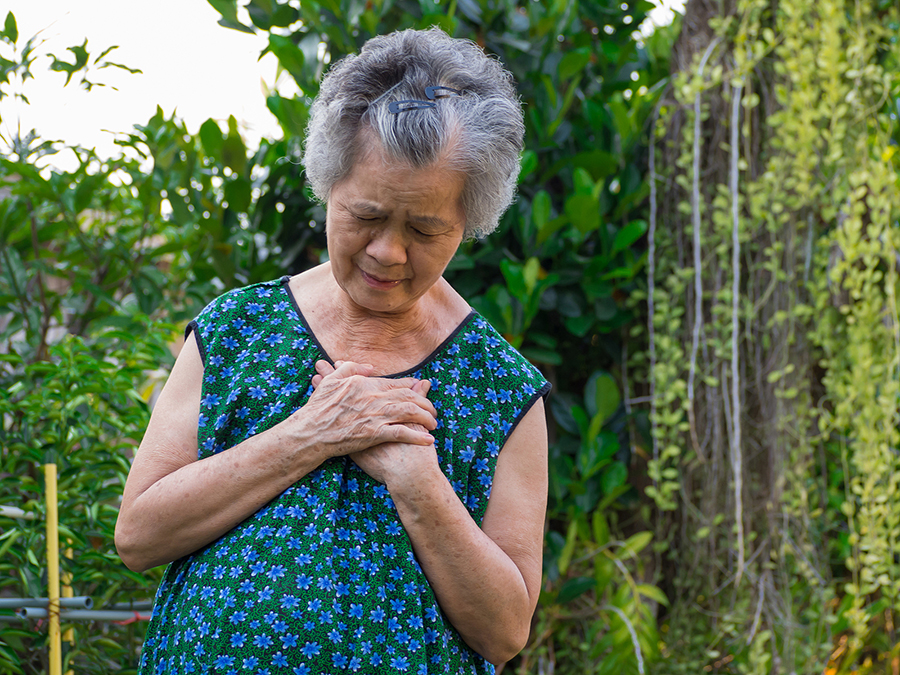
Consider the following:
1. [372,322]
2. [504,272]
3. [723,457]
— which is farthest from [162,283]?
[723,457]

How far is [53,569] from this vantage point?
5.05 feet

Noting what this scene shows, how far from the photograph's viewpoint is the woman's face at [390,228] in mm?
1135

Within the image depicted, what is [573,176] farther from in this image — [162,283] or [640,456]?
[162,283]

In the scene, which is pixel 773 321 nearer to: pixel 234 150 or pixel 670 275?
pixel 670 275

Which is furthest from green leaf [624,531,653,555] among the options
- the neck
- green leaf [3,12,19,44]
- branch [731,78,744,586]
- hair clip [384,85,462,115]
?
green leaf [3,12,19,44]

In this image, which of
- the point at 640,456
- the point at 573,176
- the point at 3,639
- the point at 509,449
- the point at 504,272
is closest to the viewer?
the point at 509,449

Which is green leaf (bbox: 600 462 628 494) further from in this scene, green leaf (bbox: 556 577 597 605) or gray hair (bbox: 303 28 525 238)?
gray hair (bbox: 303 28 525 238)

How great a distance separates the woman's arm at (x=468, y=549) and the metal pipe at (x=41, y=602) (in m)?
0.80

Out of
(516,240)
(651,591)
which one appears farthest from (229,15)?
(651,591)

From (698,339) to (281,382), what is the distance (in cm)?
174

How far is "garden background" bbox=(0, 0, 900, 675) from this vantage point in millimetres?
2395

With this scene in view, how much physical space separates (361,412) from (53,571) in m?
0.84

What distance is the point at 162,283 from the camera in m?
2.42

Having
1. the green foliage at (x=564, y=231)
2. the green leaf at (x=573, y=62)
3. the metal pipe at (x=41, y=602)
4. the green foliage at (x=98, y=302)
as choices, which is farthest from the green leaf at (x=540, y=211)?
the metal pipe at (x=41, y=602)
